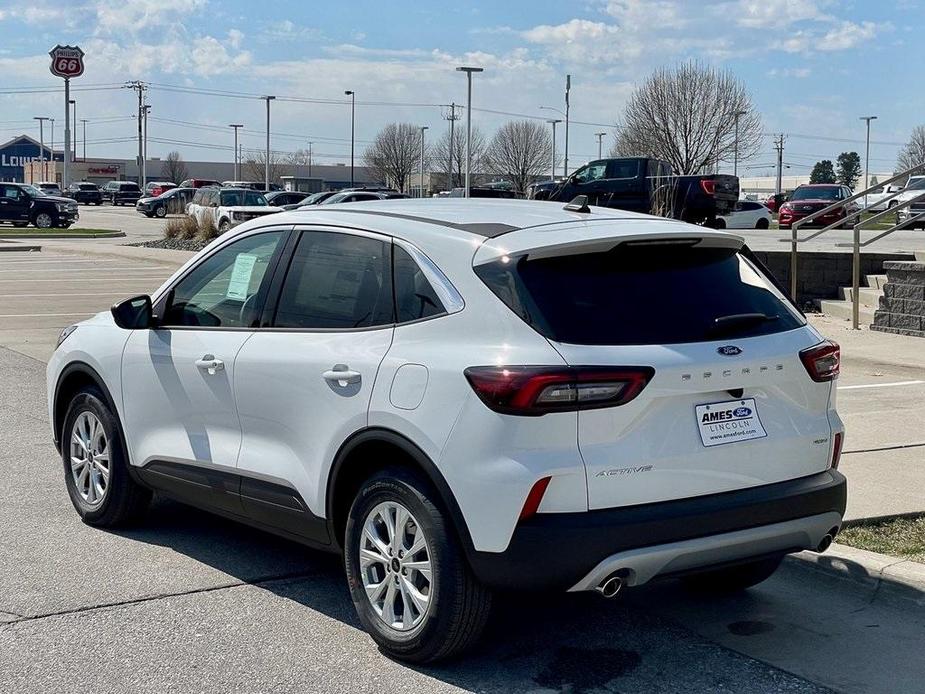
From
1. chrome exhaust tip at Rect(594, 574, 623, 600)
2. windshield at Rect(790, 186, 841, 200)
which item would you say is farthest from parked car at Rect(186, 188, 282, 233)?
chrome exhaust tip at Rect(594, 574, 623, 600)

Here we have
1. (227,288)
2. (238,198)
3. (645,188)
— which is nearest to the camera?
(227,288)

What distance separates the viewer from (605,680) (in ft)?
14.6

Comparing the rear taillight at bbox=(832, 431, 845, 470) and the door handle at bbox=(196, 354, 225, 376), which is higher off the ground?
the door handle at bbox=(196, 354, 225, 376)

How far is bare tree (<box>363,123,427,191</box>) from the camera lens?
9144 cm

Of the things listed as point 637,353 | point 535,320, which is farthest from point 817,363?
point 535,320

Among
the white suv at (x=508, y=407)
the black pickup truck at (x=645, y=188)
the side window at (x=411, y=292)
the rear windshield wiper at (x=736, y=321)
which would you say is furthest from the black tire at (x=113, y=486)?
the black pickup truck at (x=645, y=188)

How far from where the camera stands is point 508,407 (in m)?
4.08

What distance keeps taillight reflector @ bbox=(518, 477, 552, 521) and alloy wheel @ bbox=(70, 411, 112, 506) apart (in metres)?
2.98

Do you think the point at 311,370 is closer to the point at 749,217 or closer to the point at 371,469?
the point at 371,469

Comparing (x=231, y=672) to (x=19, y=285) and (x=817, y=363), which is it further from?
(x=19, y=285)

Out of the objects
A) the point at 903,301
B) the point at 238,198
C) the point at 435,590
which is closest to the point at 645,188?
the point at 903,301

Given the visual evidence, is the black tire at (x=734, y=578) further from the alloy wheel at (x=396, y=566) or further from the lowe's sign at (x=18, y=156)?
the lowe's sign at (x=18, y=156)

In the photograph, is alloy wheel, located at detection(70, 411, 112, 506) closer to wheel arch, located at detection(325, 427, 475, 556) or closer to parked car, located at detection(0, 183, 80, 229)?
wheel arch, located at detection(325, 427, 475, 556)

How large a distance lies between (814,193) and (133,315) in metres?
37.2
